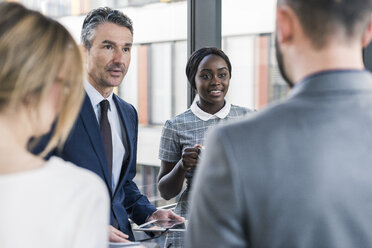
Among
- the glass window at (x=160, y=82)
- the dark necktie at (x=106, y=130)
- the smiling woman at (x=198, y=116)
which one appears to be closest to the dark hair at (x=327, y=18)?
the dark necktie at (x=106, y=130)

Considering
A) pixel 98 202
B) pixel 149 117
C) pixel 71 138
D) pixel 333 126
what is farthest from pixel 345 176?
pixel 149 117

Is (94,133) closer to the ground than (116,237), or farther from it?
farther from it

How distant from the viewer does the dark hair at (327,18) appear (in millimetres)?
704

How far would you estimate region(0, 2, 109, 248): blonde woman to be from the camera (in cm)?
72

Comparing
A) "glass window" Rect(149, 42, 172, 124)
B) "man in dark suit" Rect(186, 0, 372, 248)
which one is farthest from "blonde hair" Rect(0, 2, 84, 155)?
"glass window" Rect(149, 42, 172, 124)

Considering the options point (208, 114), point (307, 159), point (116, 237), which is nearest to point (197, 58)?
point (208, 114)

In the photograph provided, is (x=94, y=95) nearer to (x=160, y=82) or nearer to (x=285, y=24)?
(x=285, y=24)

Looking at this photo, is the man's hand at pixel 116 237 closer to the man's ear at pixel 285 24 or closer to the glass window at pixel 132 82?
the man's ear at pixel 285 24

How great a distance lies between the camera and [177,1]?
10.3 ft

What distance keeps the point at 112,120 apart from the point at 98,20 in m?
0.42

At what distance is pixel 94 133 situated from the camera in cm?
157

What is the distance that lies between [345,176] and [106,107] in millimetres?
1205

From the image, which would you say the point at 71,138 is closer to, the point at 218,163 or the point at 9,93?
the point at 9,93

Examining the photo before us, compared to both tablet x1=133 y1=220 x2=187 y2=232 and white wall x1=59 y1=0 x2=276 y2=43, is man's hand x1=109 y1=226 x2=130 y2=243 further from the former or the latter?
white wall x1=59 y1=0 x2=276 y2=43
